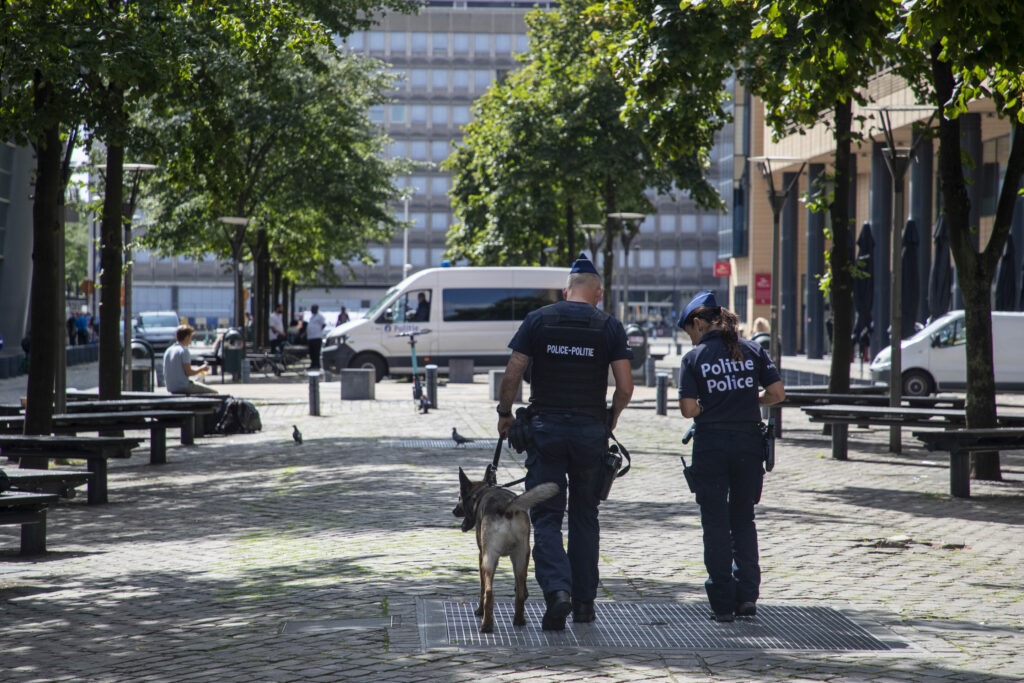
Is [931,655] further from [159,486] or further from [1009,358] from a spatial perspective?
[1009,358]

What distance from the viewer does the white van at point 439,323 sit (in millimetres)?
30062

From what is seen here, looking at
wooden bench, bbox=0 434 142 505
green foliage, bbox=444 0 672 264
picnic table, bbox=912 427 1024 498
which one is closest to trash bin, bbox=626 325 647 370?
green foliage, bbox=444 0 672 264

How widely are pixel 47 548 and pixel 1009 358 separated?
71.5 feet

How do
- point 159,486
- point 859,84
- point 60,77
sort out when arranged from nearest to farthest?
1. point 60,77
2. point 159,486
3. point 859,84

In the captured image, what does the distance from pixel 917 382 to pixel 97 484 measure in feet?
62.8

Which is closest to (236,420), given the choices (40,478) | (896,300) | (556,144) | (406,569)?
(896,300)

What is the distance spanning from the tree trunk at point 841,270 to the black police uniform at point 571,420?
11.1m

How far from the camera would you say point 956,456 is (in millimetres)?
11328

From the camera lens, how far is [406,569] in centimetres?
760

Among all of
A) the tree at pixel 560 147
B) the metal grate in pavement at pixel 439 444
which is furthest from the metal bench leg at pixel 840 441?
the tree at pixel 560 147

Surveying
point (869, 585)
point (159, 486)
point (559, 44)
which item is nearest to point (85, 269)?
point (559, 44)

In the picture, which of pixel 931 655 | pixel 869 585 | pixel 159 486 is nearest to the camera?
pixel 931 655

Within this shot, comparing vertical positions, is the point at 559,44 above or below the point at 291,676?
above

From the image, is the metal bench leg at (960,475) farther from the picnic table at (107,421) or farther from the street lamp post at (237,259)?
the street lamp post at (237,259)
